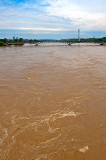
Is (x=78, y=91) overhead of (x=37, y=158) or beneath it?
overhead

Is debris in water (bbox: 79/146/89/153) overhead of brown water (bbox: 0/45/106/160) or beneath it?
beneath

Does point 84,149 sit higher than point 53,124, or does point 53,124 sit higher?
point 53,124

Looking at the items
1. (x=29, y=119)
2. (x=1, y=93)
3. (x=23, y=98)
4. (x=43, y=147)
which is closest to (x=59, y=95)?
(x=23, y=98)

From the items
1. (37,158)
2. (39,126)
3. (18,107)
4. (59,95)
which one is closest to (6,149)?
(37,158)

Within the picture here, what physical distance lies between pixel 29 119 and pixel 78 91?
4149 millimetres

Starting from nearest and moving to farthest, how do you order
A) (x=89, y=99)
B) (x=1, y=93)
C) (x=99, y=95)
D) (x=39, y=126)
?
(x=39, y=126), (x=89, y=99), (x=99, y=95), (x=1, y=93)

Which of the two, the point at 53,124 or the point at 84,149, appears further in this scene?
the point at 53,124

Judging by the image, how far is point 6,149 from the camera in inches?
187

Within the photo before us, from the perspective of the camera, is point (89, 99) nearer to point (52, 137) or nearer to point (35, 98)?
point (35, 98)

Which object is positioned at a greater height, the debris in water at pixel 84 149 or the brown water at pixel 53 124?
the brown water at pixel 53 124

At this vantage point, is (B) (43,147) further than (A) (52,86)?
No

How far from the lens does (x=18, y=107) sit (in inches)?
291

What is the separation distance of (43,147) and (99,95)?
5.10 metres

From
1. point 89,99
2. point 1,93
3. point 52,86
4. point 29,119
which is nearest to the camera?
point 29,119
